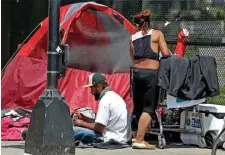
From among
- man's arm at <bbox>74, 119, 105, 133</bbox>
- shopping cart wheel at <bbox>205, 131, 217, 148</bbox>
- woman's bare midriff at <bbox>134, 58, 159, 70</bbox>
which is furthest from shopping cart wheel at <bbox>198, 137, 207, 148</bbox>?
man's arm at <bbox>74, 119, 105, 133</bbox>

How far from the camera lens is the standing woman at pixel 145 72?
8.32m

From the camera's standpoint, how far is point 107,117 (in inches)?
326

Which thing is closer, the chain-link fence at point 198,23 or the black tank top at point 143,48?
the black tank top at point 143,48

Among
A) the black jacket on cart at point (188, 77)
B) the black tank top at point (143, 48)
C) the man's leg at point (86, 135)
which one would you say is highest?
the black tank top at point (143, 48)

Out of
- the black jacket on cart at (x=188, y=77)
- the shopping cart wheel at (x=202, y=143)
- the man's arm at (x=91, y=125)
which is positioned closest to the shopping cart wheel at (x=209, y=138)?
the shopping cart wheel at (x=202, y=143)

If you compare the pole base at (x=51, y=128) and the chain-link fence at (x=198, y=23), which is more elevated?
the chain-link fence at (x=198, y=23)

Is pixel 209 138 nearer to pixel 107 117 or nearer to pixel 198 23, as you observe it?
pixel 107 117

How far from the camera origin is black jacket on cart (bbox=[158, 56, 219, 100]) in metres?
8.21

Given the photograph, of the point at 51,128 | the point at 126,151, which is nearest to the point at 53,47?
the point at 51,128

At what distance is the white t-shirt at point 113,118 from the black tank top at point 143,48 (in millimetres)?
656

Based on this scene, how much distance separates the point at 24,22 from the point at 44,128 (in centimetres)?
713

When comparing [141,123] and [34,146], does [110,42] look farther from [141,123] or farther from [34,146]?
[34,146]

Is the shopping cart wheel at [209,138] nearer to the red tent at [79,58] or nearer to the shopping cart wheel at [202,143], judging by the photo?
the shopping cart wheel at [202,143]

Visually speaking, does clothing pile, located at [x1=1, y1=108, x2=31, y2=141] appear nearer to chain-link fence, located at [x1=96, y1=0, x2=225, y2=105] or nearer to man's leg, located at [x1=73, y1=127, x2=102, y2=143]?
man's leg, located at [x1=73, y1=127, x2=102, y2=143]
